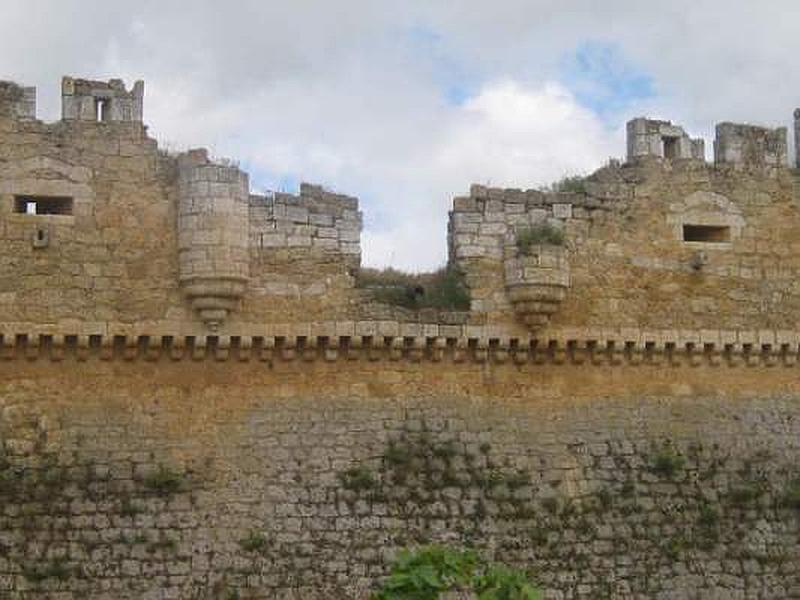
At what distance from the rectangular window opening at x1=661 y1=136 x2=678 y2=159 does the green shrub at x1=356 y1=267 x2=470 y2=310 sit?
11.3 feet

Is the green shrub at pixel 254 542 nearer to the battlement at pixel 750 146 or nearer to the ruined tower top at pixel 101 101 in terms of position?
the ruined tower top at pixel 101 101

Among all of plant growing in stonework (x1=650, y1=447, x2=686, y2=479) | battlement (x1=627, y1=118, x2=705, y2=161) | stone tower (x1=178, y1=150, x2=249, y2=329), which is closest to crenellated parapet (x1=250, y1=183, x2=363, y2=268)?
stone tower (x1=178, y1=150, x2=249, y2=329)

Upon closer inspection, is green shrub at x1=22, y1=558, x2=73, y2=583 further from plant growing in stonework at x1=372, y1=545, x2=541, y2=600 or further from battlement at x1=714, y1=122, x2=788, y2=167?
battlement at x1=714, y1=122, x2=788, y2=167

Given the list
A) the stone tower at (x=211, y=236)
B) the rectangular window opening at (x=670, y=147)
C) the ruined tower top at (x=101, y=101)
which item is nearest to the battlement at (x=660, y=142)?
the rectangular window opening at (x=670, y=147)

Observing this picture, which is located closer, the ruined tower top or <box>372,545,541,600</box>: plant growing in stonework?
<box>372,545,541,600</box>: plant growing in stonework

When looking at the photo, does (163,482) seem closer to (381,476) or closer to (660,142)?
(381,476)

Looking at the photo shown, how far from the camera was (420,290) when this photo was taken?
51.4 ft

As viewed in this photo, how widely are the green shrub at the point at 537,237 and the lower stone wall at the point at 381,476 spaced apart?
1.45m

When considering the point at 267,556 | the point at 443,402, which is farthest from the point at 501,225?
the point at 267,556

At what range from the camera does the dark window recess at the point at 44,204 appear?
47.4ft

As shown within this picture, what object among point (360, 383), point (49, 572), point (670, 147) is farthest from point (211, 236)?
point (670, 147)

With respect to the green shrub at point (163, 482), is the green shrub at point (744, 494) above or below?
below

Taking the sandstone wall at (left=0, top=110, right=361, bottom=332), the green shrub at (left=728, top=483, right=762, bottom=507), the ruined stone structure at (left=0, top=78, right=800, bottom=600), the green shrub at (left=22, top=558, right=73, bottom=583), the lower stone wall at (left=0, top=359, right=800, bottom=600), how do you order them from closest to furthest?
the green shrub at (left=22, top=558, right=73, bottom=583)
the lower stone wall at (left=0, top=359, right=800, bottom=600)
the ruined stone structure at (left=0, top=78, right=800, bottom=600)
the sandstone wall at (left=0, top=110, right=361, bottom=332)
the green shrub at (left=728, top=483, right=762, bottom=507)

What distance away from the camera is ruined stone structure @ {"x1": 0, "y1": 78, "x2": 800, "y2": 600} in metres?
14.1
